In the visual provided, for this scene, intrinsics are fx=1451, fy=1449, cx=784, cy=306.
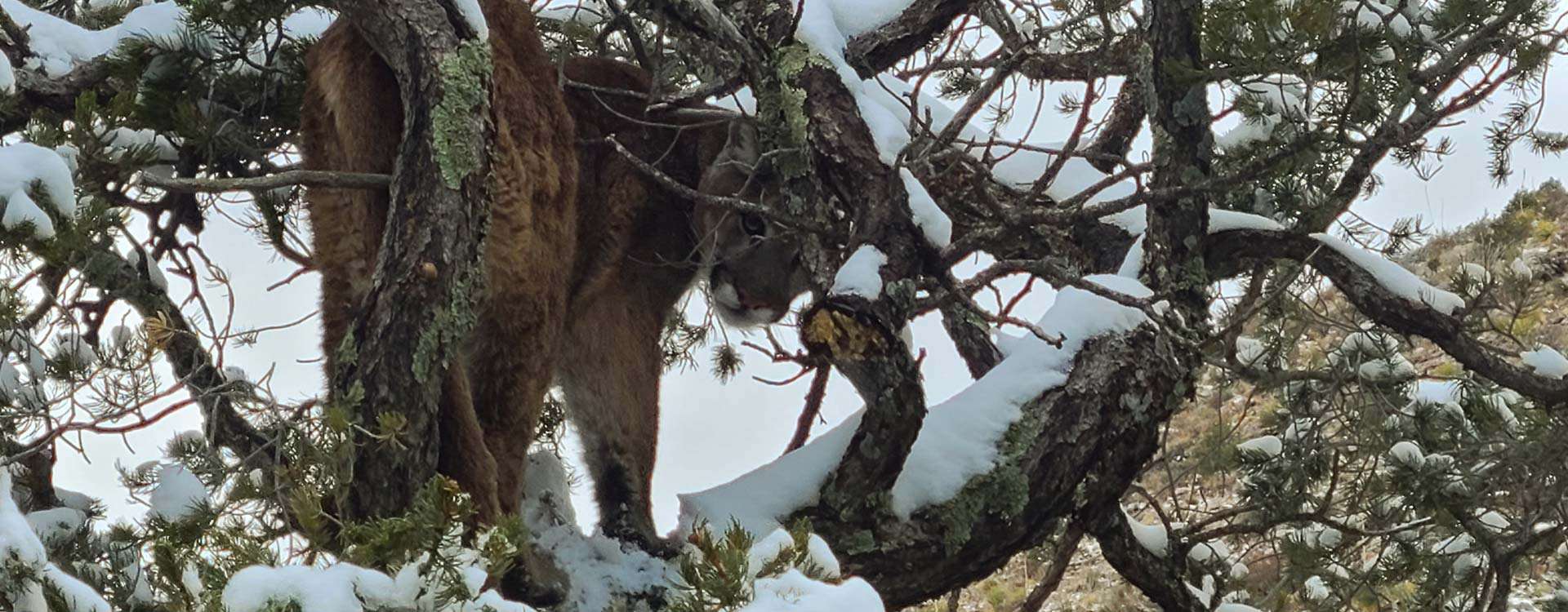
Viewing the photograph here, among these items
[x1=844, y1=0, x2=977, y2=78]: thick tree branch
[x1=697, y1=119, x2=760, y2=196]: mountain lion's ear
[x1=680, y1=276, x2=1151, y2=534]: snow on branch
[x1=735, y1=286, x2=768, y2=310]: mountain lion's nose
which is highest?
[x1=844, y1=0, x2=977, y2=78]: thick tree branch

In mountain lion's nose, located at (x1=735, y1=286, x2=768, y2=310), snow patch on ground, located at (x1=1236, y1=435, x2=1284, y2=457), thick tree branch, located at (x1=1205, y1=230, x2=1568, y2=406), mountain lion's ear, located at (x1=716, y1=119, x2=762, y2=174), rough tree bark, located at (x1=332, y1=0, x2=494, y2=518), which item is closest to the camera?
rough tree bark, located at (x1=332, y1=0, x2=494, y2=518)

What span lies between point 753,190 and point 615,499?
1.05 m

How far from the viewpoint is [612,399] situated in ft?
14.9

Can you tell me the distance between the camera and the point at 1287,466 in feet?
15.1

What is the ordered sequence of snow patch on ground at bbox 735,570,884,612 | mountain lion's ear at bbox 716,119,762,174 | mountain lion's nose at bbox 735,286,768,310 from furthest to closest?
mountain lion's nose at bbox 735,286,768,310 < mountain lion's ear at bbox 716,119,762,174 < snow patch on ground at bbox 735,570,884,612

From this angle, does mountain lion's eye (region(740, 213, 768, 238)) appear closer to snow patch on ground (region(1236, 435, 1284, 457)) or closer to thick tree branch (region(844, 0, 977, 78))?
thick tree branch (region(844, 0, 977, 78))

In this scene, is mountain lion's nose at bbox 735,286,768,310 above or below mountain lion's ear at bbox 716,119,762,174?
below

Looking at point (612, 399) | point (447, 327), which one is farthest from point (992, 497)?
point (612, 399)

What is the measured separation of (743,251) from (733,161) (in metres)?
0.41

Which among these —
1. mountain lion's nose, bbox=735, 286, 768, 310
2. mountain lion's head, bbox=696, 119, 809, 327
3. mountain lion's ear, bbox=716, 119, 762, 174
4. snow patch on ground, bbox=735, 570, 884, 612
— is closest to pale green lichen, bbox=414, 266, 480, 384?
snow patch on ground, bbox=735, 570, 884, 612

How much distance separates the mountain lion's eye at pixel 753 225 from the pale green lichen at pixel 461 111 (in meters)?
1.79

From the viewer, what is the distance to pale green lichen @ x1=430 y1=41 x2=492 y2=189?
2930 mm

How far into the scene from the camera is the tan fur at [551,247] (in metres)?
3.50

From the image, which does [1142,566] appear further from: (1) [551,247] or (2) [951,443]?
(1) [551,247]
